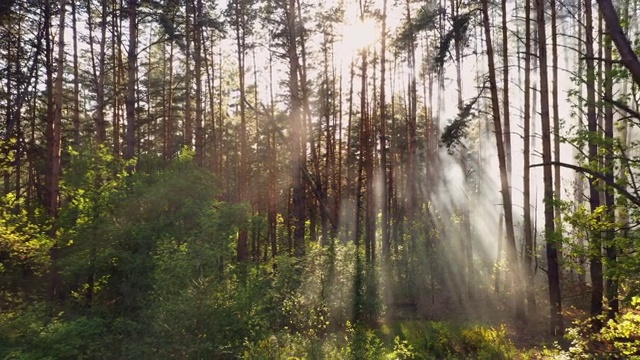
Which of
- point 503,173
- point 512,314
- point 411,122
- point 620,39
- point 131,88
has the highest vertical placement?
point 131,88

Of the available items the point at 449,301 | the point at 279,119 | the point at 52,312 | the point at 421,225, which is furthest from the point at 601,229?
the point at 279,119

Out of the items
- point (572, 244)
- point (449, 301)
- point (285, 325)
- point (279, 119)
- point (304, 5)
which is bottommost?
A: point (449, 301)

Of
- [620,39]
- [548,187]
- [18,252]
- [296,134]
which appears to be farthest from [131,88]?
[620,39]

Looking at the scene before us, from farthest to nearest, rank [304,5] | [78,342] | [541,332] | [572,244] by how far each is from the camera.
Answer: [304,5] < [541,332] < [78,342] < [572,244]

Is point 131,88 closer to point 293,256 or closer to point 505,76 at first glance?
point 293,256

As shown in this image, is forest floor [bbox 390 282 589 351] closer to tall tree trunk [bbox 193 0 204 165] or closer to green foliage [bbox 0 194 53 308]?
green foliage [bbox 0 194 53 308]

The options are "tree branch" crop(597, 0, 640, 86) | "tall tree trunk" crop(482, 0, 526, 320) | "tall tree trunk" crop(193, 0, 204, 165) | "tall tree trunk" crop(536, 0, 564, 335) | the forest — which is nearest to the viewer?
"tree branch" crop(597, 0, 640, 86)

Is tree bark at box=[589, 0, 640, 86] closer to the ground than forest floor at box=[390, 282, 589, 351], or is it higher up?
higher up

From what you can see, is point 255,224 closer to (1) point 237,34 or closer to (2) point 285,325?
(2) point 285,325

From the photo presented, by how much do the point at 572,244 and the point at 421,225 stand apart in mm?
14753

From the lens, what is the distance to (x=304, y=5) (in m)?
16.0

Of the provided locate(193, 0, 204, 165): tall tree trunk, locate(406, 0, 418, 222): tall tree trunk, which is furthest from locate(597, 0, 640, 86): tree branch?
locate(406, 0, 418, 222): tall tree trunk

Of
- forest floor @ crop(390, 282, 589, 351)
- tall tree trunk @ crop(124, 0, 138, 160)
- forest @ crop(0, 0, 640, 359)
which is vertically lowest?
forest floor @ crop(390, 282, 589, 351)

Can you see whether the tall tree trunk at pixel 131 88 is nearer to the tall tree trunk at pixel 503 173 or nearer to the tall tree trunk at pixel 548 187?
the tall tree trunk at pixel 503 173
